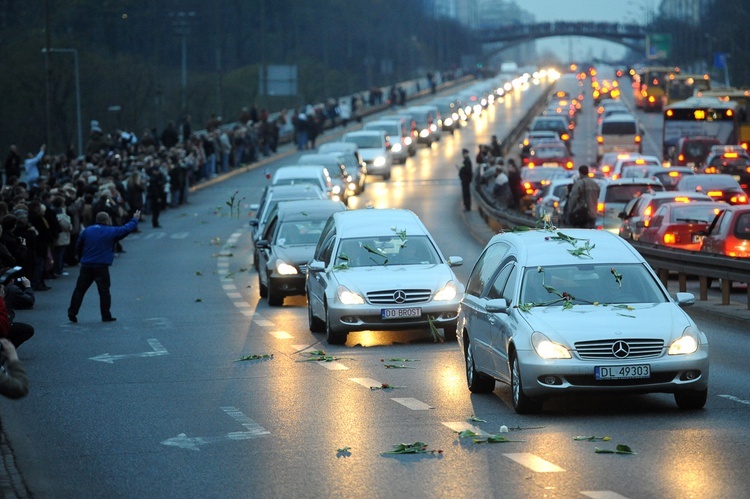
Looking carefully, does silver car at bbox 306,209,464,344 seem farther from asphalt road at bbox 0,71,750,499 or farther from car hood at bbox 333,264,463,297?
asphalt road at bbox 0,71,750,499

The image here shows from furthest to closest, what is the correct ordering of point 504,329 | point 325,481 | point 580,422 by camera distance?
point 504,329
point 580,422
point 325,481

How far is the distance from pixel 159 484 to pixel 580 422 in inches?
138

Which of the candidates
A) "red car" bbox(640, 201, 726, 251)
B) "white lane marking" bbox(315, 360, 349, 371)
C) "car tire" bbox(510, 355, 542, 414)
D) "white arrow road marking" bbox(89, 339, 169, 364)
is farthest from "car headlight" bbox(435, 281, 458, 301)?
"red car" bbox(640, 201, 726, 251)

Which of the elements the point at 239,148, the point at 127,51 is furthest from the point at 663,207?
the point at 127,51

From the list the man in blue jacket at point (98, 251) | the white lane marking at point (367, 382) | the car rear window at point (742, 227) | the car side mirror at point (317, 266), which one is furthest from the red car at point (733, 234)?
the white lane marking at point (367, 382)

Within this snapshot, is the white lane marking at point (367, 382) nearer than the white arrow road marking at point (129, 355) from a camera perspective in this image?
Yes

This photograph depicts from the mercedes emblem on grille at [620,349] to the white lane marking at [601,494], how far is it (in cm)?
315

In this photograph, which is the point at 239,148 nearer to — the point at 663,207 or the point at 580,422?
the point at 663,207

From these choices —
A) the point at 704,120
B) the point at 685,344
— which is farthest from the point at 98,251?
the point at 704,120

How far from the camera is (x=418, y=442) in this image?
11398 mm

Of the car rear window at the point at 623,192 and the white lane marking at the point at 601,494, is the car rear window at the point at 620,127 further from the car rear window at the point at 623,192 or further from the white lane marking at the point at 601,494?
the white lane marking at the point at 601,494

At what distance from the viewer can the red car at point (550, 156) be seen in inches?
2336

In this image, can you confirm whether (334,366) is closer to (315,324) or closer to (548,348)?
(315,324)

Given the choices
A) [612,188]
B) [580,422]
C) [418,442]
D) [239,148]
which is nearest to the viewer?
[418,442]
